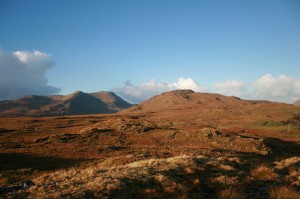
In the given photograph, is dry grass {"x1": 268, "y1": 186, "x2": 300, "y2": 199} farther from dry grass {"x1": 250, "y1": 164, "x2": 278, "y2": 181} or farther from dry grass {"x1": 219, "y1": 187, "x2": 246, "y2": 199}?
dry grass {"x1": 250, "y1": 164, "x2": 278, "y2": 181}

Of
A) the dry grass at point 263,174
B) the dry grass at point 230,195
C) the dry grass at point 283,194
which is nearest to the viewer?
the dry grass at point 230,195

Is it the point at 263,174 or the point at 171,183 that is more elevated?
the point at 171,183

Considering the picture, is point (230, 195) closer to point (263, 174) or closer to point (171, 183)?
point (171, 183)

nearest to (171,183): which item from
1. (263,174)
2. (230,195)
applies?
(230,195)

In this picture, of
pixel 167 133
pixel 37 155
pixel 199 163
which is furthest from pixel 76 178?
pixel 167 133

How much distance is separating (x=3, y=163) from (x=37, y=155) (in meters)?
4.33

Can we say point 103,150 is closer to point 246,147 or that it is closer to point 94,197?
point 246,147

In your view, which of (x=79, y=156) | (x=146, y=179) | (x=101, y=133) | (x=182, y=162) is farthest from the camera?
(x=101, y=133)

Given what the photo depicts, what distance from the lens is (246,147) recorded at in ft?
124

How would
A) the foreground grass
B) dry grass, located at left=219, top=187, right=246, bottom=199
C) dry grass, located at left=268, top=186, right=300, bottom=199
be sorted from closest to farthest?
1. the foreground grass
2. dry grass, located at left=219, top=187, right=246, bottom=199
3. dry grass, located at left=268, top=186, right=300, bottom=199

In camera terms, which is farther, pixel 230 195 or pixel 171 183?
pixel 171 183

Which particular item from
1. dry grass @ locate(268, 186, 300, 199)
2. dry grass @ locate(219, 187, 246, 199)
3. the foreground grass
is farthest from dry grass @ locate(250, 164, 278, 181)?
dry grass @ locate(219, 187, 246, 199)

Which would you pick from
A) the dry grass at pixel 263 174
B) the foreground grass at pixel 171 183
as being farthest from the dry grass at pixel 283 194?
the dry grass at pixel 263 174

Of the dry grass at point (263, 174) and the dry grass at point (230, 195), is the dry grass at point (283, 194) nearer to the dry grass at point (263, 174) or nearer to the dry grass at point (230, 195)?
the dry grass at point (230, 195)
